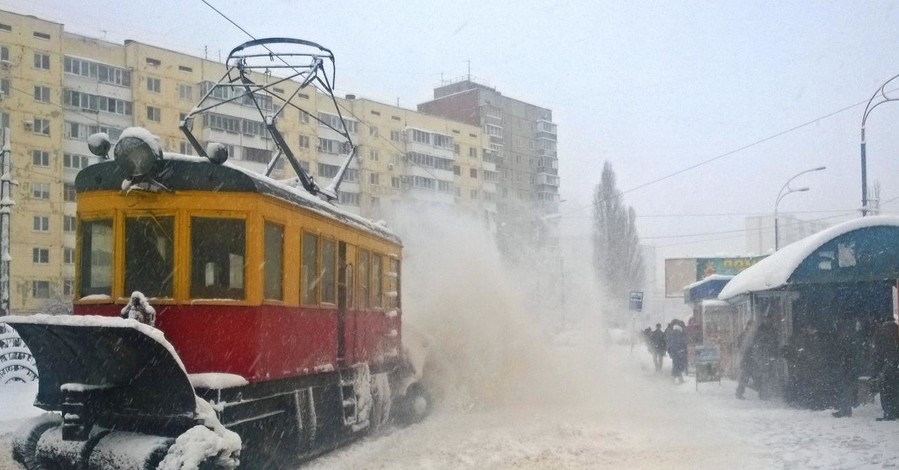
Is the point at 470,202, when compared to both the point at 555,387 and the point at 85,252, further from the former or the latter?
the point at 85,252

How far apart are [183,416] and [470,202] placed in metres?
56.9

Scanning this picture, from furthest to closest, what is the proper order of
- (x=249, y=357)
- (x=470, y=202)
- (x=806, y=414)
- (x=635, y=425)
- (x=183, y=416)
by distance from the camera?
(x=470, y=202) < (x=806, y=414) < (x=635, y=425) < (x=249, y=357) < (x=183, y=416)

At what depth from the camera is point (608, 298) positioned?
221 ft

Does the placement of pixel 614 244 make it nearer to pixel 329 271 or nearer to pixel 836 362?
pixel 836 362

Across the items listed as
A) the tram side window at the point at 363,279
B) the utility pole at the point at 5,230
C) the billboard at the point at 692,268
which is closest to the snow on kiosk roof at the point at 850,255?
the tram side window at the point at 363,279

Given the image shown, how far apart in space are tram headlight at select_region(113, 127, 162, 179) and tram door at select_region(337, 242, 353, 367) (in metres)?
3.30

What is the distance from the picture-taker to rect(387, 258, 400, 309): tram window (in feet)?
45.6

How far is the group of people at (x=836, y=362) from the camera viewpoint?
13.4 metres

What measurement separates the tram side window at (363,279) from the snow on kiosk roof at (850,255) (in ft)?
24.5

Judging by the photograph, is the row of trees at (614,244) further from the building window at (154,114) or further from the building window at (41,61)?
the building window at (41,61)

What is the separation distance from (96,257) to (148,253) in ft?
2.03

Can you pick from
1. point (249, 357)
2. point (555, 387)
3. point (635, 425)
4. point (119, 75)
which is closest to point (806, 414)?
point (635, 425)

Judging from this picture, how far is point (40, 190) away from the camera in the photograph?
136ft

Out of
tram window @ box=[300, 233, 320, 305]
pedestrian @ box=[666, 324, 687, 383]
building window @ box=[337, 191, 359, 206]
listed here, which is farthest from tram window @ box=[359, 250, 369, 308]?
building window @ box=[337, 191, 359, 206]
